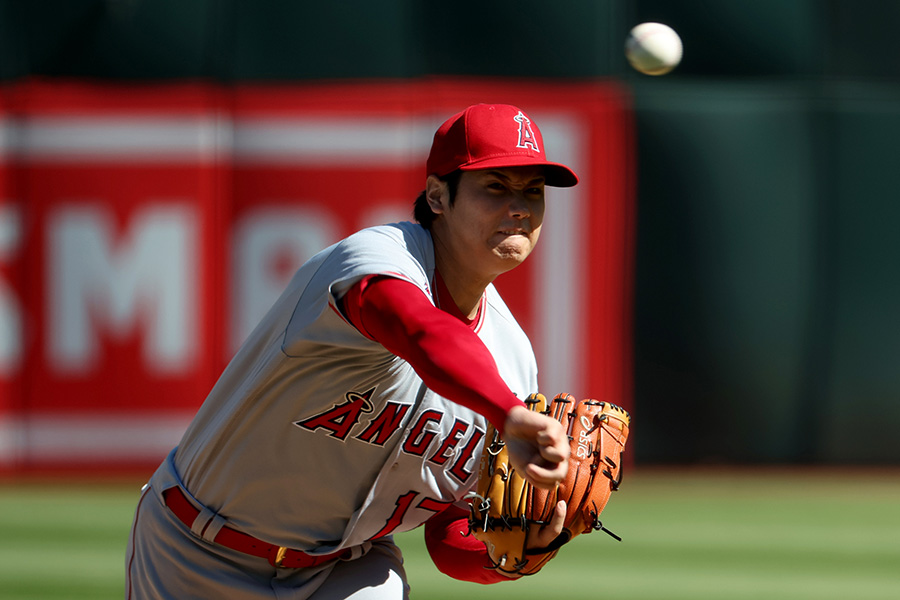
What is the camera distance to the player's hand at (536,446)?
152 centimetres

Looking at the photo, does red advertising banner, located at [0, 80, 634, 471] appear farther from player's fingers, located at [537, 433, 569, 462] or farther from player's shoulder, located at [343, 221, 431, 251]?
player's fingers, located at [537, 433, 569, 462]

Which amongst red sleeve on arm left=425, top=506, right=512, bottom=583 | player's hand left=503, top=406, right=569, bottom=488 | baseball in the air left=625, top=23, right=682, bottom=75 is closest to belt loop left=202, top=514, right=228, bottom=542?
red sleeve on arm left=425, top=506, right=512, bottom=583

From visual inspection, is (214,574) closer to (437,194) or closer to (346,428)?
(346,428)

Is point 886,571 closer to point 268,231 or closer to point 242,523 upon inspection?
point 242,523

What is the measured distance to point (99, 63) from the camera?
22.9ft

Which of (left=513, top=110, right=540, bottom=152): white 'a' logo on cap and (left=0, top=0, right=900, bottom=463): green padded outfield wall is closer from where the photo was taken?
(left=513, top=110, right=540, bottom=152): white 'a' logo on cap

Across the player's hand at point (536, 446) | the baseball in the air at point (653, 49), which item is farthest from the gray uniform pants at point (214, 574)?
the baseball in the air at point (653, 49)

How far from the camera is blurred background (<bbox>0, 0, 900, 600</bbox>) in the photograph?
6.90m

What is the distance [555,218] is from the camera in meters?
6.97

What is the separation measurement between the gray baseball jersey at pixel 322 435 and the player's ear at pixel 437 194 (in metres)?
0.06

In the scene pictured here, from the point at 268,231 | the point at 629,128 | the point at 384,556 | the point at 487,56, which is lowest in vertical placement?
the point at 384,556

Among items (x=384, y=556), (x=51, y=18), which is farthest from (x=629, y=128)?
(x=384, y=556)

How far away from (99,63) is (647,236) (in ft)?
12.8

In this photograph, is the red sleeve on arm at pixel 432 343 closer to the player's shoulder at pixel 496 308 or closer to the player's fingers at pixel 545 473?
the player's fingers at pixel 545 473
